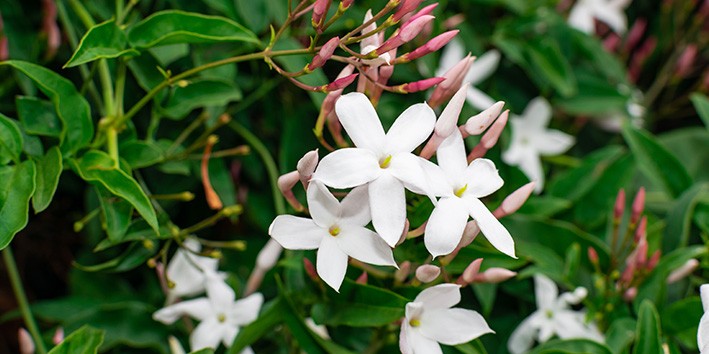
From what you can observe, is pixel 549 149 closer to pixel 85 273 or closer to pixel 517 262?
pixel 517 262

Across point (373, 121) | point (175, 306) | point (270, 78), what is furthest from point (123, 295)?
point (373, 121)

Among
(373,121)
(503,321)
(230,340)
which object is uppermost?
(373,121)

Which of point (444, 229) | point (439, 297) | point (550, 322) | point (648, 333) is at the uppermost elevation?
point (444, 229)

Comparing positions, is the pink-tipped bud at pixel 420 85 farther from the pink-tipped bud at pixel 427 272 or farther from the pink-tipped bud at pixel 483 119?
the pink-tipped bud at pixel 427 272

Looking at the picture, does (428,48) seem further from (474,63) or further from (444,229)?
(474,63)

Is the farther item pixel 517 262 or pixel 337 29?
pixel 337 29

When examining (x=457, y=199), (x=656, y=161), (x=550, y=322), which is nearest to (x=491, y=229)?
(x=457, y=199)

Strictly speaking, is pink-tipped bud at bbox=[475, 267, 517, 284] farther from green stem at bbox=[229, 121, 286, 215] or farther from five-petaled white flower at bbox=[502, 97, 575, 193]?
five-petaled white flower at bbox=[502, 97, 575, 193]
